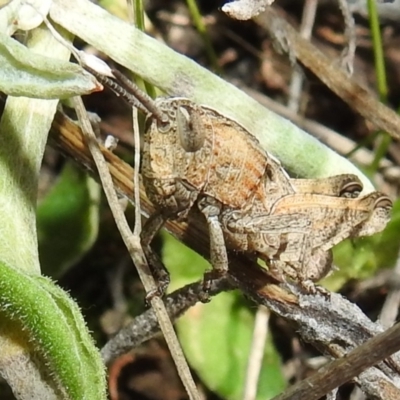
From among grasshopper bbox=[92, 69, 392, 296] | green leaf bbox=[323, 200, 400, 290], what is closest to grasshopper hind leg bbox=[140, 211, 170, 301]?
grasshopper bbox=[92, 69, 392, 296]

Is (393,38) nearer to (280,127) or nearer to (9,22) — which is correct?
(280,127)

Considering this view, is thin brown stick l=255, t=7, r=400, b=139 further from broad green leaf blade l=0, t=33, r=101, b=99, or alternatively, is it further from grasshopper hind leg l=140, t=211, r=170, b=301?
broad green leaf blade l=0, t=33, r=101, b=99

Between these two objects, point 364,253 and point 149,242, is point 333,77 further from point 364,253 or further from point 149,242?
point 149,242

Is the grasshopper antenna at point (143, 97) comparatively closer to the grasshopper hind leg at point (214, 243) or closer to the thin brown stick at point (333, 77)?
the grasshopper hind leg at point (214, 243)

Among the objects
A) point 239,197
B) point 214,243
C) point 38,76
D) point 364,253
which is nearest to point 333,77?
point 364,253

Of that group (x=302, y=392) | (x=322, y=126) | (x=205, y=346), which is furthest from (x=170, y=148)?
(x=322, y=126)

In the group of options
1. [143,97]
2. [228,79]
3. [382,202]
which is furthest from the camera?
[228,79]
